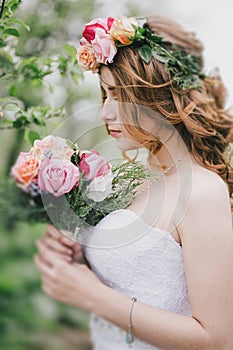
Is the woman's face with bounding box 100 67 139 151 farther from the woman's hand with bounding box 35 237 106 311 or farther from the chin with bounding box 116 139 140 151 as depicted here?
the woman's hand with bounding box 35 237 106 311

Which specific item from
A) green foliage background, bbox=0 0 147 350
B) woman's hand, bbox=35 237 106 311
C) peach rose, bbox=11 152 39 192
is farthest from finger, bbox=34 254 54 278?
peach rose, bbox=11 152 39 192

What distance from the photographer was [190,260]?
972 millimetres

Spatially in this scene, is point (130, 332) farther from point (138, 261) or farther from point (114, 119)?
point (114, 119)

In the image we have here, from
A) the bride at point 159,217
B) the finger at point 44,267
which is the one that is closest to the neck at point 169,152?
the bride at point 159,217

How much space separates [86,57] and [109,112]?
10 cm

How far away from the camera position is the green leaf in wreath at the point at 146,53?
972mm

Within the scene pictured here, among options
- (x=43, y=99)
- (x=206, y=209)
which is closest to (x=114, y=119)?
(x=206, y=209)

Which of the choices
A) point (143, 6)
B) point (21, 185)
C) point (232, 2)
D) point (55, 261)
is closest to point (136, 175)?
point (21, 185)

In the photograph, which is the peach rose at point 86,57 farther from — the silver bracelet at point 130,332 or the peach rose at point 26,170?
the silver bracelet at point 130,332

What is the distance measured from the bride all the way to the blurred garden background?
9cm

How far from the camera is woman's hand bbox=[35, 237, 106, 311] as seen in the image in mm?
Result: 1062

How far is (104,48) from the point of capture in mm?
951

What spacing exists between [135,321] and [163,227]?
175 millimetres

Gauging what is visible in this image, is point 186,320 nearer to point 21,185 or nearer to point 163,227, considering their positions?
point 163,227
